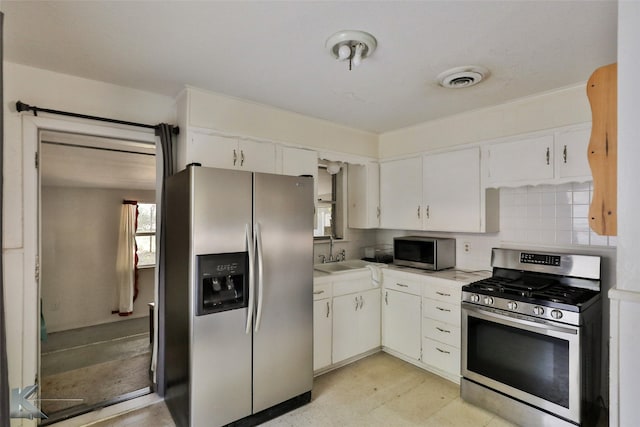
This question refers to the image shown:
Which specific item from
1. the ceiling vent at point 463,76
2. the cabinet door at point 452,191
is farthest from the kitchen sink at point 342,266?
the ceiling vent at point 463,76

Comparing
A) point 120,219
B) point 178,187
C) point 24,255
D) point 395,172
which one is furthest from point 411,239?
point 120,219

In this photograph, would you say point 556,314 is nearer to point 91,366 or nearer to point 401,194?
point 401,194

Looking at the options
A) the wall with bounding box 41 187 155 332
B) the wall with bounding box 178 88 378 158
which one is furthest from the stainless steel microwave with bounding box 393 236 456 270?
the wall with bounding box 41 187 155 332

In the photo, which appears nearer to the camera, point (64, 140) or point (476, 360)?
point (476, 360)

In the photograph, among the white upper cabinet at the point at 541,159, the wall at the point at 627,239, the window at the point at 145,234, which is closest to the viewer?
the wall at the point at 627,239

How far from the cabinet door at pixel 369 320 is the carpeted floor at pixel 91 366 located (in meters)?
2.00

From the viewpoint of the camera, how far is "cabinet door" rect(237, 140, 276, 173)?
8.89 feet

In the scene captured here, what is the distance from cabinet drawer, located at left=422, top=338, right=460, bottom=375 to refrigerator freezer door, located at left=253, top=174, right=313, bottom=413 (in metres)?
1.17

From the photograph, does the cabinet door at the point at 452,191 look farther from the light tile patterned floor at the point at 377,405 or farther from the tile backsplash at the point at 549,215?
the light tile patterned floor at the point at 377,405

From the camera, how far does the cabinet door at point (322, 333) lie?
2916 mm

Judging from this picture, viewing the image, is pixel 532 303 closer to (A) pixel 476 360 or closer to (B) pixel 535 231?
(A) pixel 476 360

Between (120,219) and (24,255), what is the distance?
3412 millimetres

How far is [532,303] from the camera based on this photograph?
2223 millimetres

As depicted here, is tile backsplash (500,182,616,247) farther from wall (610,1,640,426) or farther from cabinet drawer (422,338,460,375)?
wall (610,1,640,426)
